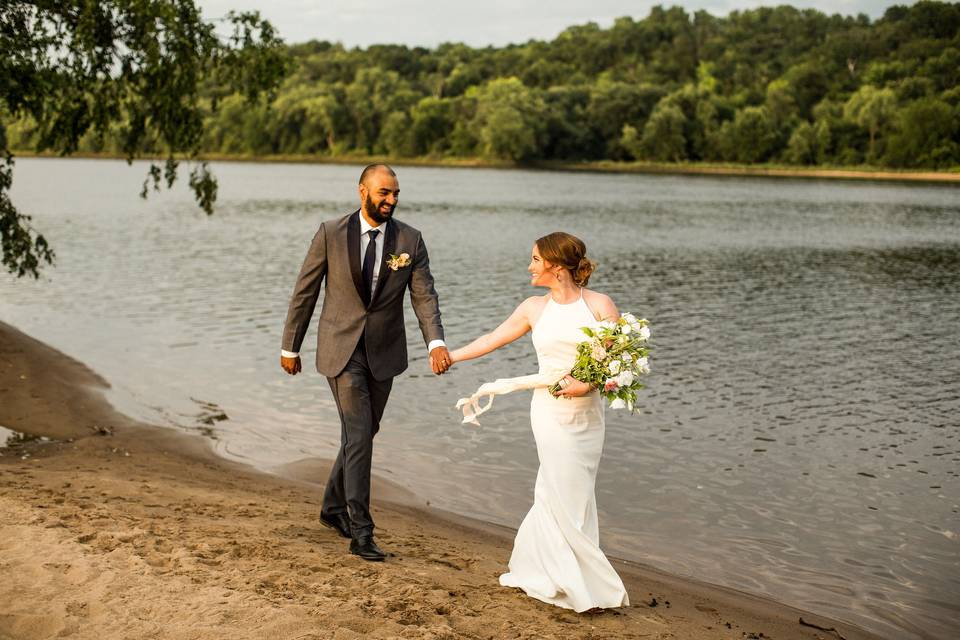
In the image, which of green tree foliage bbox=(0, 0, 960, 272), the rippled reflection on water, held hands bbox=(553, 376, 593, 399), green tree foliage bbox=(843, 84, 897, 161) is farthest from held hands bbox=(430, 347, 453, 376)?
green tree foliage bbox=(843, 84, 897, 161)

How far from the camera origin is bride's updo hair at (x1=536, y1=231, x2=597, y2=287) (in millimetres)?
6074

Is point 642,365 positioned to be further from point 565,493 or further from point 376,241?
point 376,241

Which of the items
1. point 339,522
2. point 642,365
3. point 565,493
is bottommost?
point 339,522

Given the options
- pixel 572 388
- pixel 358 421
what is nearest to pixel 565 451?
pixel 572 388

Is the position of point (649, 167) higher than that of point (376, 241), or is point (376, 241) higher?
point (649, 167)

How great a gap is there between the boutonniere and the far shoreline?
91285mm

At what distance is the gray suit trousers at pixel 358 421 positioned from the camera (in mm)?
6547

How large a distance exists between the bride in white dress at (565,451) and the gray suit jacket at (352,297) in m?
0.82

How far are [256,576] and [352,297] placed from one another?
6.15ft

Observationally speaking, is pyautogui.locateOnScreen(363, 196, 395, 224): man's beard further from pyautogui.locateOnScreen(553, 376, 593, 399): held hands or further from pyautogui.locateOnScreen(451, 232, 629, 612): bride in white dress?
pyautogui.locateOnScreen(553, 376, 593, 399): held hands

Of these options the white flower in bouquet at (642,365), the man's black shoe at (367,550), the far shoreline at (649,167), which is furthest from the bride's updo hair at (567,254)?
the far shoreline at (649,167)

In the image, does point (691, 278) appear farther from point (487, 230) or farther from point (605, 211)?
point (605, 211)

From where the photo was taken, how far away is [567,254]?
19.9 ft

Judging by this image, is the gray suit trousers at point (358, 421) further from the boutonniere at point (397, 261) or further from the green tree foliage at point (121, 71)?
the green tree foliage at point (121, 71)
